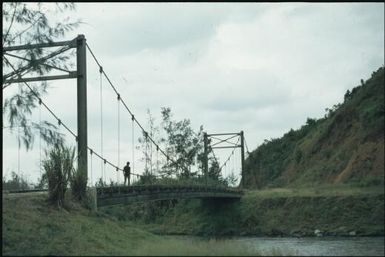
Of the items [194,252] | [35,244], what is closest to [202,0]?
[194,252]

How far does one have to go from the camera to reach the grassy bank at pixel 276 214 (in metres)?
34.9

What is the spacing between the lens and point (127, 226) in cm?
1942

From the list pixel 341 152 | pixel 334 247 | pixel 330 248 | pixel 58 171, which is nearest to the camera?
pixel 58 171

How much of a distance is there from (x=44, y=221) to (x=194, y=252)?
5543 millimetres

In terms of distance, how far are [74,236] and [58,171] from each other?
11.2 ft

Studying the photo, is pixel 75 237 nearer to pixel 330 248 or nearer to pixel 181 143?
pixel 330 248

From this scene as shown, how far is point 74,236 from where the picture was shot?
15.1 metres

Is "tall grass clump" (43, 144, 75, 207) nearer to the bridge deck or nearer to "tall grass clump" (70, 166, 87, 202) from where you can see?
"tall grass clump" (70, 166, 87, 202)

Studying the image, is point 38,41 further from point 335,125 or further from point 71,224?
point 335,125

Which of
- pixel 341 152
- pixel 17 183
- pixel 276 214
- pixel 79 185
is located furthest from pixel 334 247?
pixel 341 152

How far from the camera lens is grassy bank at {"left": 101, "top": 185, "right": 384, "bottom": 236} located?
3494 cm

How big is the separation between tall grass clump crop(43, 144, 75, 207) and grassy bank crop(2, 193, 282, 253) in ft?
1.11

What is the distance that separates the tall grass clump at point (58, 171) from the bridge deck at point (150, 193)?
255cm

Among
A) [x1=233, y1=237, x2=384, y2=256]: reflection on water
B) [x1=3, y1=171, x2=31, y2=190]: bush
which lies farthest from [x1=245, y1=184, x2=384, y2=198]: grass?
[x1=3, y1=171, x2=31, y2=190]: bush
